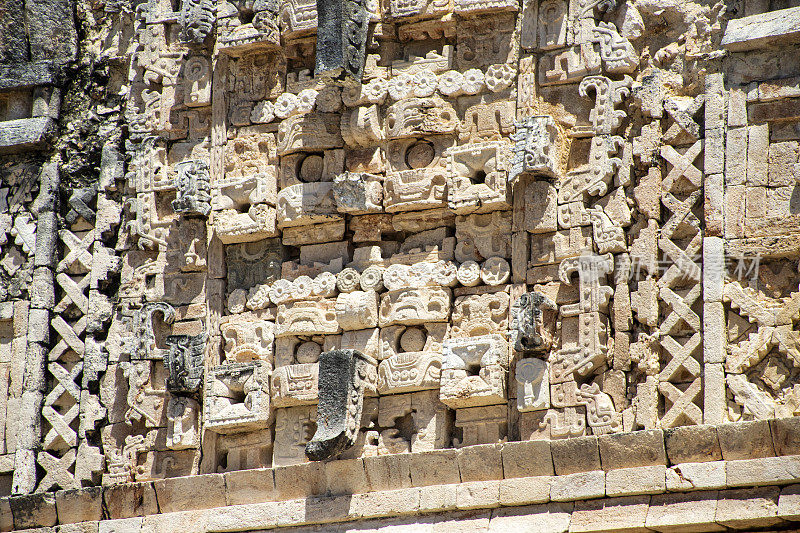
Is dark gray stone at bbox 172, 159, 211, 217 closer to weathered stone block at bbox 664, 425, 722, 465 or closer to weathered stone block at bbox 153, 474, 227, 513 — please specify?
weathered stone block at bbox 153, 474, 227, 513

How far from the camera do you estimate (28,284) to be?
1199cm

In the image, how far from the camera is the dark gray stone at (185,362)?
10953mm

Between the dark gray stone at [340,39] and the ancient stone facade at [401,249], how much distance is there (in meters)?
0.02

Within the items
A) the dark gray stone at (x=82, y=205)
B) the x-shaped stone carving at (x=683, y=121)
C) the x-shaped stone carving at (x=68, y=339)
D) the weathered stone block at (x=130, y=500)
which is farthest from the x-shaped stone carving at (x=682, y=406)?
the dark gray stone at (x=82, y=205)

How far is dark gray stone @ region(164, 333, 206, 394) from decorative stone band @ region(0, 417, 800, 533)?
2.39 feet

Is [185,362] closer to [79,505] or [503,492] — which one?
[79,505]

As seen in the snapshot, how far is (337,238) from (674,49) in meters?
2.96

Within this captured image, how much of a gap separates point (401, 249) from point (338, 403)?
1428 millimetres

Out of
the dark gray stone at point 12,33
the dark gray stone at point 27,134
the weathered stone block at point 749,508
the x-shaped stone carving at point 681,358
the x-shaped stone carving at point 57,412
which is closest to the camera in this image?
the weathered stone block at point 749,508

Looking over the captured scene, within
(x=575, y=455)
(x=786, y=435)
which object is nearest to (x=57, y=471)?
(x=575, y=455)

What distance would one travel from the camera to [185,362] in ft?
36.1

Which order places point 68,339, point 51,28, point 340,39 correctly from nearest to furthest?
point 340,39 → point 68,339 → point 51,28

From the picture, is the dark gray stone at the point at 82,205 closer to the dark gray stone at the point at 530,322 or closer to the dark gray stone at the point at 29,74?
the dark gray stone at the point at 29,74

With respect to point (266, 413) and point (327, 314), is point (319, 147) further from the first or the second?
point (266, 413)
